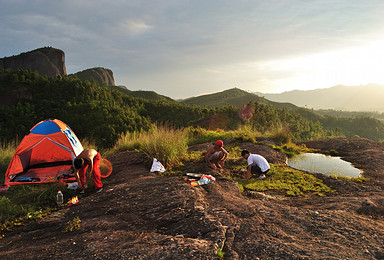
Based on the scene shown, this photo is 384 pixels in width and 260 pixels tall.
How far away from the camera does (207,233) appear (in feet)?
11.7

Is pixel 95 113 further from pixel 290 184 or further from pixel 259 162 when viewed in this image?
pixel 290 184

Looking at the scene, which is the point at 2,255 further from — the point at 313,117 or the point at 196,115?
the point at 313,117

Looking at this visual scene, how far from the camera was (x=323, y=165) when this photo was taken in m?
9.15

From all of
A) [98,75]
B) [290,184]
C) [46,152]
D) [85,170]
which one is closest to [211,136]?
[290,184]

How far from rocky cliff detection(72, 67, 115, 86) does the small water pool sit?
97277 mm

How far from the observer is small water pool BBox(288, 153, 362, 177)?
817cm

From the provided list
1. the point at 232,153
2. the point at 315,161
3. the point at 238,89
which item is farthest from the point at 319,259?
the point at 238,89

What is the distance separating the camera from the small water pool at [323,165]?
8.17 meters

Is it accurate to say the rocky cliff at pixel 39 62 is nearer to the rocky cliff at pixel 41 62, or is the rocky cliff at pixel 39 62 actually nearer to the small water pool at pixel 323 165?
the rocky cliff at pixel 41 62

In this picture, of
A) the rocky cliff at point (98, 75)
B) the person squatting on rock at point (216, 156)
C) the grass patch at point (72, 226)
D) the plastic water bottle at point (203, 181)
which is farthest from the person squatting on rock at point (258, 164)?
the rocky cliff at point (98, 75)

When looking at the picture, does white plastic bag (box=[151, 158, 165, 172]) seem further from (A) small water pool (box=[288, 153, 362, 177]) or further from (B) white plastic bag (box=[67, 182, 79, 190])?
(A) small water pool (box=[288, 153, 362, 177])

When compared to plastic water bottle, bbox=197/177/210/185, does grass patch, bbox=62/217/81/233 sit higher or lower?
lower

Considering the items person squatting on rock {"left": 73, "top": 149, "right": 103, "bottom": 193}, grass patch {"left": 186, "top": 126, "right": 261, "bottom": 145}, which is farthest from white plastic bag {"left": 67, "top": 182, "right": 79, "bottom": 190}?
grass patch {"left": 186, "top": 126, "right": 261, "bottom": 145}

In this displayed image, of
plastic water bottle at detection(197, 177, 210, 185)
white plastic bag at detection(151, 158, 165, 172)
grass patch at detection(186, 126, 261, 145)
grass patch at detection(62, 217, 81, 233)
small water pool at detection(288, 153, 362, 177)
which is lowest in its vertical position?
small water pool at detection(288, 153, 362, 177)
